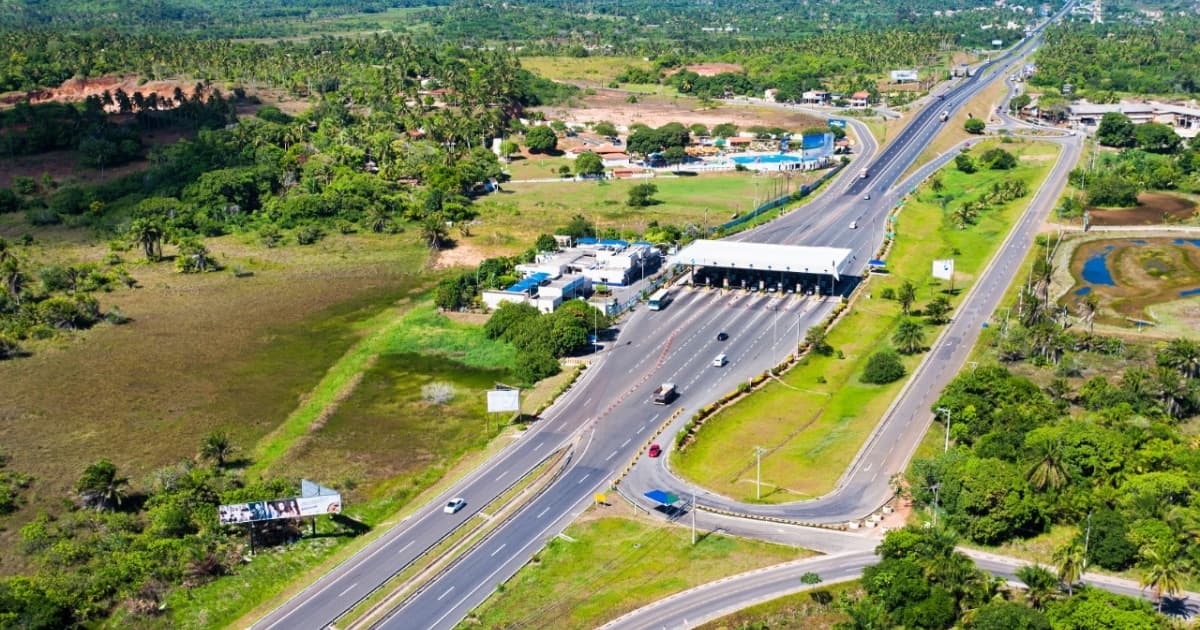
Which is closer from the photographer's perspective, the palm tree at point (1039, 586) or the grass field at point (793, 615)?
the palm tree at point (1039, 586)

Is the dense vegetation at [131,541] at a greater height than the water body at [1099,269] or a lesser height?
lesser

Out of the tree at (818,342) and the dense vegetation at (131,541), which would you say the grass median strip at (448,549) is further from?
the tree at (818,342)

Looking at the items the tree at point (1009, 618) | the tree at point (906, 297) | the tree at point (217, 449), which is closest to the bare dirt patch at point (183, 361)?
the tree at point (217, 449)

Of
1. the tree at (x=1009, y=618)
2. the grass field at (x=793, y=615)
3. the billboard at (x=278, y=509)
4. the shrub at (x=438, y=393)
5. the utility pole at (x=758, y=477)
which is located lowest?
the shrub at (x=438, y=393)

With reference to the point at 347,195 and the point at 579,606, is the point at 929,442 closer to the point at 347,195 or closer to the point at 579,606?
the point at 579,606

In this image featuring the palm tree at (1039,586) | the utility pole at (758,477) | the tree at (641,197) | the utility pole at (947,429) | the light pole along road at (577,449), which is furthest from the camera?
the tree at (641,197)

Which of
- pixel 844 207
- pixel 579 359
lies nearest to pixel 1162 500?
pixel 579 359
